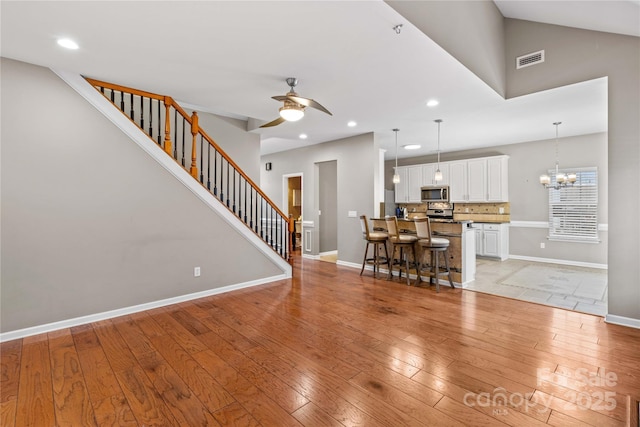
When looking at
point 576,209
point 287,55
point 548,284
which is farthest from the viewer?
point 576,209

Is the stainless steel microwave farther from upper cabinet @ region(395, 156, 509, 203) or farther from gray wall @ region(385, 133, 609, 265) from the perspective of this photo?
gray wall @ region(385, 133, 609, 265)

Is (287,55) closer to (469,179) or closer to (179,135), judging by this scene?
(179,135)

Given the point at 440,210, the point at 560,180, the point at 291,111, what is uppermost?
the point at 291,111

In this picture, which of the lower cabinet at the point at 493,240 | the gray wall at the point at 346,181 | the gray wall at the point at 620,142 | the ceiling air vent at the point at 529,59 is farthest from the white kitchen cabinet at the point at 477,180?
the gray wall at the point at 620,142

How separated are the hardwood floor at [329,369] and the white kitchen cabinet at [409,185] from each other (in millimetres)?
5031

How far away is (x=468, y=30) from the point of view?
10.5 feet

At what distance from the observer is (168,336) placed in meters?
2.93

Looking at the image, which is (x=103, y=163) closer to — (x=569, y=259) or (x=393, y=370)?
(x=393, y=370)

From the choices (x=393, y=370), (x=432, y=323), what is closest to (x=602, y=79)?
(x=432, y=323)

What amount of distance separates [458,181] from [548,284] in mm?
3442

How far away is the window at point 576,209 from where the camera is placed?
604 centimetres

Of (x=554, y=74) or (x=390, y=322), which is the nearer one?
(x=390, y=322)

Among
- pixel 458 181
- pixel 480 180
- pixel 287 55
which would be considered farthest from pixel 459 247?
pixel 287 55

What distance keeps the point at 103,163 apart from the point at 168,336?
2.10 m
